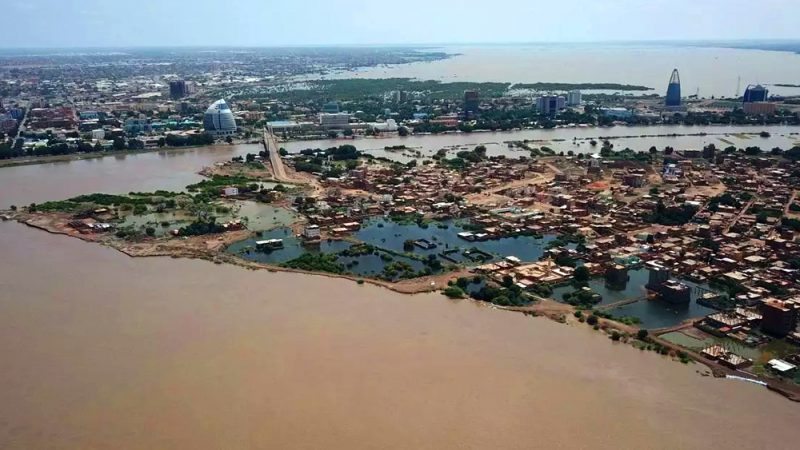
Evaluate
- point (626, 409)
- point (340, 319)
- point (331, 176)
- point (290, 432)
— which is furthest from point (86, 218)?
point (626, 409)

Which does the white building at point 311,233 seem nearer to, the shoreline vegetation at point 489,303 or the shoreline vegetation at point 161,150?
the shoreline vegetation at point 489,303

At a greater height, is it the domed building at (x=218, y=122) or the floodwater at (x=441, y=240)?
the domed building at (x=218, y=122)

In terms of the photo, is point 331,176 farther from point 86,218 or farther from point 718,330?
point 718,330

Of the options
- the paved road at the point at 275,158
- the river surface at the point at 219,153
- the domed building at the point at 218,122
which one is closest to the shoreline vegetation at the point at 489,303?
the river surface at the point at 219,153

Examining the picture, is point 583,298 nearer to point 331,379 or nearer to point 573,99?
point 331,379

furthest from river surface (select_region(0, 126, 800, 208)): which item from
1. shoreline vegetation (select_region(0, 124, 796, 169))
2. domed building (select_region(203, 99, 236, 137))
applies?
domed building (select_region(203, 99, 236, 137))

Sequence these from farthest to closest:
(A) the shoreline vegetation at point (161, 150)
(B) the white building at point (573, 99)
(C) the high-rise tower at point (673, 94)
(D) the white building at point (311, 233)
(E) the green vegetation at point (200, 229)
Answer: (B) the white building at point (573, 99)
(C) the high-rise tower at point (673, 94)
(A) the shoreline vegetation at point (161, 150)
(E) the green vegetation at point (200, 229)
(D) the white building at point (311, 233)

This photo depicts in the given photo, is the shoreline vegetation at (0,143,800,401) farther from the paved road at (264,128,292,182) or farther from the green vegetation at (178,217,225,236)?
the paved road at (264,128,292,182)
